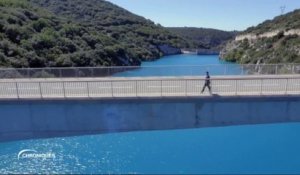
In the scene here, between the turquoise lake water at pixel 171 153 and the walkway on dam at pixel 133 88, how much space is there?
4575 millimetres

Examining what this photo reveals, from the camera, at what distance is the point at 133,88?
84.3 ft

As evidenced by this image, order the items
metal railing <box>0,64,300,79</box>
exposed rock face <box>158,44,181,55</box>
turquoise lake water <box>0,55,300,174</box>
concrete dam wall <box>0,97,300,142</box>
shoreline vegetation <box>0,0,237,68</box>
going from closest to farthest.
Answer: concrete dam wall <box>0,97,300,142</box> < turquoise lake water <box>0,55,300,174</box> < metal railing <box>0,64,300,79</box> < shoreline vegetation <box>0,0,237,68</box> < exposed rock face <box>158,44,181,55</box>

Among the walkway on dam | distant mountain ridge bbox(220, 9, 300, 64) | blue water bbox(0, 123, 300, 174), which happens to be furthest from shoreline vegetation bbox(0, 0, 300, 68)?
the walkway on dam

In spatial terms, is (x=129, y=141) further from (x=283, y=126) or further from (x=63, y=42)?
(x=63, y=42)

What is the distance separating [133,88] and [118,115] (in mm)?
3069

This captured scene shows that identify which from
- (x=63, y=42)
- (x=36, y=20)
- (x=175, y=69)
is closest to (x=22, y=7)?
(x=36, y=20)

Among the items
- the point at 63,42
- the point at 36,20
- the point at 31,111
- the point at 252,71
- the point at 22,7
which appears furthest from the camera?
the point at 22,7

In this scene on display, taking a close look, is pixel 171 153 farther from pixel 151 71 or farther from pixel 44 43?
pixel 44 43

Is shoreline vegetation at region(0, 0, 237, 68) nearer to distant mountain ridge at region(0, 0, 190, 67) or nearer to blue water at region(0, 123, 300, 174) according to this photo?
distant mountain ridge at region(0, 0, 190, 67)

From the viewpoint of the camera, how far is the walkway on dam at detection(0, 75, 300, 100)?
23734 millimetres

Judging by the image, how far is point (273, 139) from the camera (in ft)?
104

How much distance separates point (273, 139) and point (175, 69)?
9044 millimetres

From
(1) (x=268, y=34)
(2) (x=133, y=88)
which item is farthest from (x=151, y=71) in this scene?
(1) (x=268, y=34)

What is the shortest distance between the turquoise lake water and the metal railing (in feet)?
15.6
